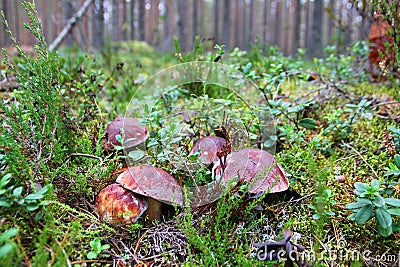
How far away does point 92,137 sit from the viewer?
1798 millimetres

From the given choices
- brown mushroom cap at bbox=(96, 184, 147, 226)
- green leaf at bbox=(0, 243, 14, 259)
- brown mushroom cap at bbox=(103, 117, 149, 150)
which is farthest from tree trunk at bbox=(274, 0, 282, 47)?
green leaf at bbox=(0, 243, 14, 259)

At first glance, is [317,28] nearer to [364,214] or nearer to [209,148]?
[209,148]

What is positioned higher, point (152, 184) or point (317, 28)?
point (317, 28)

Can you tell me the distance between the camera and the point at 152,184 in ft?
4.28

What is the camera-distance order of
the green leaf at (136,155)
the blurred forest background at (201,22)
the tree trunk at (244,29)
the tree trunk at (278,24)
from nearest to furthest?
the green leaf at (136,155) < the blurred forest background at (201,22) < the tree trunk at (278,24) < the tree trunk at (244,29)

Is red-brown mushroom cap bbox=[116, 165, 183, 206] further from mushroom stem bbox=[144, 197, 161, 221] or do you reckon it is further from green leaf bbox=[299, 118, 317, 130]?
green leaf bbox=[299, 118, 317, 130]

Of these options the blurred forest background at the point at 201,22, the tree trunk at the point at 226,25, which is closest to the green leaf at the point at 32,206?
the blurred forest background at the point at 201,22

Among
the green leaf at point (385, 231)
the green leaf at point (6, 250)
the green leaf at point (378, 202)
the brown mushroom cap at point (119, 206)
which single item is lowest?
the green leaf at point (385, 231)

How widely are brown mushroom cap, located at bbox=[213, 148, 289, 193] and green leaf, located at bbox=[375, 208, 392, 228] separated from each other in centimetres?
37

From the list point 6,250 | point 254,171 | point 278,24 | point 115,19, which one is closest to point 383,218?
point 254,171

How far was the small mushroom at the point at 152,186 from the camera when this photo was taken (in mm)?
1290

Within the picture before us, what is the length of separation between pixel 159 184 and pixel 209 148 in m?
0.35

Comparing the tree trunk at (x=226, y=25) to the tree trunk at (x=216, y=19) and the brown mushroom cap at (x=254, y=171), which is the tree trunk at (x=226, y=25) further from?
the brown mushroom cap at (x=254, y=171)

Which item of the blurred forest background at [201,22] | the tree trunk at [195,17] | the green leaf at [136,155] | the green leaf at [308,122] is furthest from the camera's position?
the tree trunk at [195,17]
